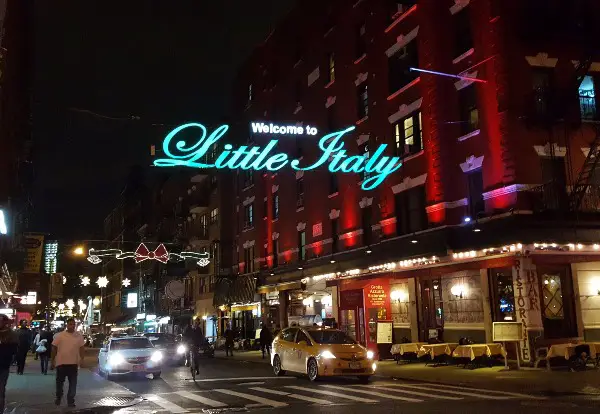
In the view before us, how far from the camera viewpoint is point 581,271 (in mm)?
22297

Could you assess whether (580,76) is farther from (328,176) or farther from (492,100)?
(328,176)

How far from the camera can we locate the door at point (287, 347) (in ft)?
66.3

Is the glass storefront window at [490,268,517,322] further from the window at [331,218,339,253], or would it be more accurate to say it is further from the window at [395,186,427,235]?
the window at [331,218,339,253]

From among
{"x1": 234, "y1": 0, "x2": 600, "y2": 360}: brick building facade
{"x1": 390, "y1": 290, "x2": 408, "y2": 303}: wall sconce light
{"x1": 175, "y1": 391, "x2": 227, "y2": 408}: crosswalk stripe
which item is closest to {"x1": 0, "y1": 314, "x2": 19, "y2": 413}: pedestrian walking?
{"x1": 175, "y1": 391, "x2": 227, "y2": 408}: crosswalk stripe

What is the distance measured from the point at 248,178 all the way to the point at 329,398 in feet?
109

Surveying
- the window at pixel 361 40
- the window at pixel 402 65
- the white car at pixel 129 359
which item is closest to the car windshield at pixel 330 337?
the white car at pixel 129 359

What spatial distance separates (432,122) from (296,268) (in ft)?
45.2

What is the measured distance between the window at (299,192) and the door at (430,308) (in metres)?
12.5

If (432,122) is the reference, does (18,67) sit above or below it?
above

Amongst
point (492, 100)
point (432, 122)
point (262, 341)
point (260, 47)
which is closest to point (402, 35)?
point (432, 122)

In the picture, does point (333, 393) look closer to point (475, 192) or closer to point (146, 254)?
point (475, 192)

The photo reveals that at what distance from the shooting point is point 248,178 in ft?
154

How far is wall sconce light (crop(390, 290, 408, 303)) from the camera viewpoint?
2828 cm

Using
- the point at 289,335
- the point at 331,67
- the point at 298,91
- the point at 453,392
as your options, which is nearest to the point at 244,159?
the point at 289,335
